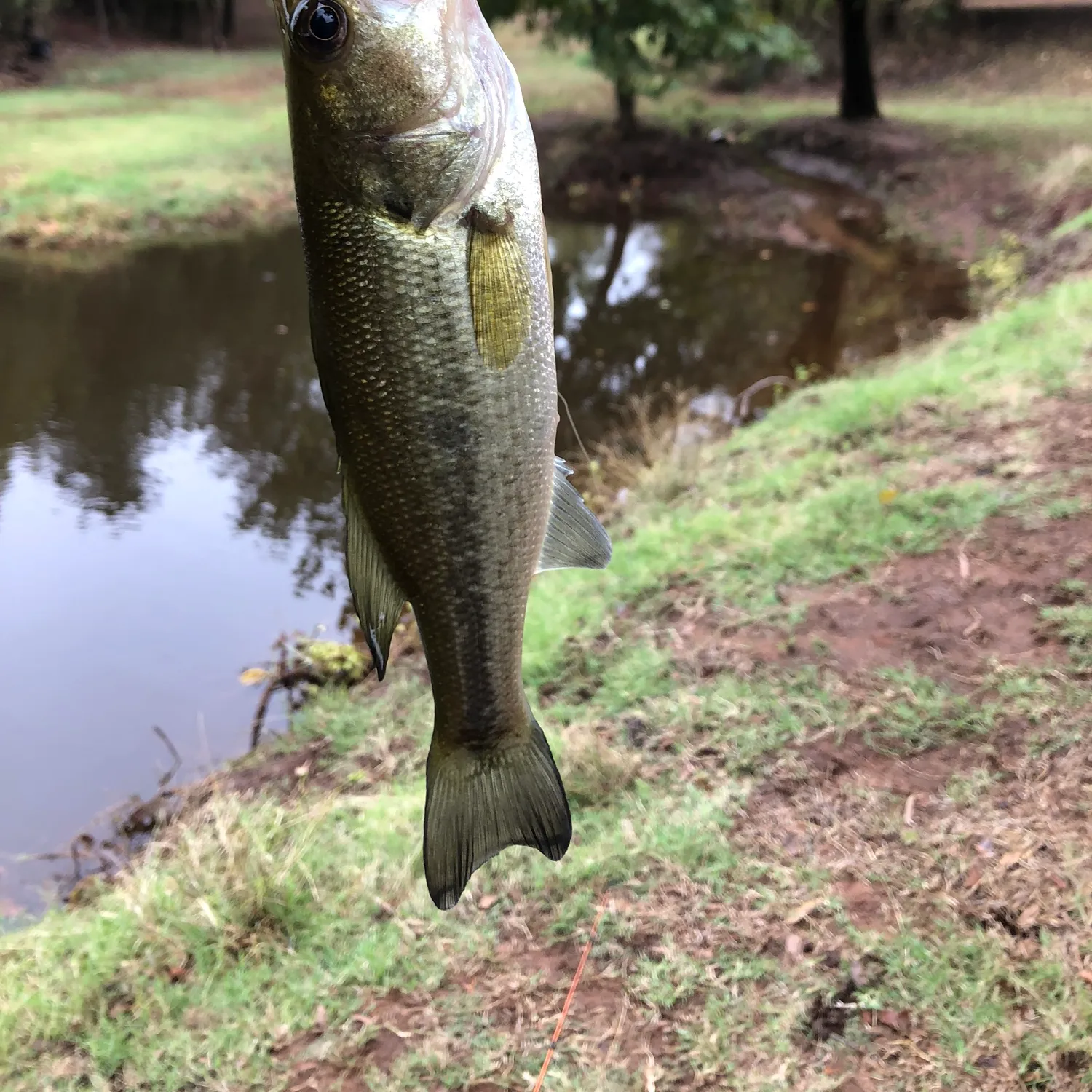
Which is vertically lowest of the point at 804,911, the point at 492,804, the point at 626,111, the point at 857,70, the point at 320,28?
the point at 804,911

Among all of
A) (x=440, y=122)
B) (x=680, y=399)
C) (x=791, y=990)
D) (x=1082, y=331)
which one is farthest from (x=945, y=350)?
(x=440, y=122)

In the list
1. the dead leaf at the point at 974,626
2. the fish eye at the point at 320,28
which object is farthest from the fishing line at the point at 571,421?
the dead leaf at the point at 974,626

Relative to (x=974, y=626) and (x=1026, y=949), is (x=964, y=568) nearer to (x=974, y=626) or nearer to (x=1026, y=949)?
(x=974, y=626)

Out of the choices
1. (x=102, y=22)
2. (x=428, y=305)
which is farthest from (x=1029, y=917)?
(x=102, y=22)

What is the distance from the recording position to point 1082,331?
239 inches

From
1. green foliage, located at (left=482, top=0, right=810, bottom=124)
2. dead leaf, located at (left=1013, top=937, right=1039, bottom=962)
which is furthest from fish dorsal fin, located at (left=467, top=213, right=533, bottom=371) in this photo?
green foliage, located at (left=482, top=0, right=810, bottom=124)

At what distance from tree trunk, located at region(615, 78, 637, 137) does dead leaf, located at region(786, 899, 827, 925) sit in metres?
17.3

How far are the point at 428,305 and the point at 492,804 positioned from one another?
0.86m

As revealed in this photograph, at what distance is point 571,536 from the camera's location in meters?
1.59

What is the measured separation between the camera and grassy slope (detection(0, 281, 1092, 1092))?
2447 mm

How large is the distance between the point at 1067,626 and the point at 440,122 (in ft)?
10.6

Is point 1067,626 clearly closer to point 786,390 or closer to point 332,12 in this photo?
point 332,12

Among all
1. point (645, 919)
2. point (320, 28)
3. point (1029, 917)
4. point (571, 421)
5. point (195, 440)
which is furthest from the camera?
point (195, 440)

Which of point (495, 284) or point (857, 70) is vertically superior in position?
point (857, 70)
